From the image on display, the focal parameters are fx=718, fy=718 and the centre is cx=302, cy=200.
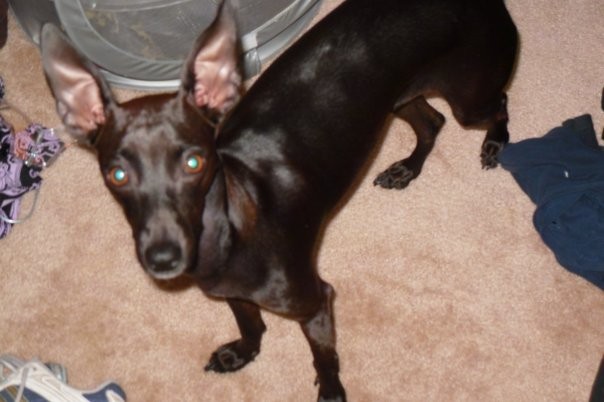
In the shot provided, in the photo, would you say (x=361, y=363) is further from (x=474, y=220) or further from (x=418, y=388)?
(x=474, y=220)

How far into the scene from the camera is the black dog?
2342 millimetres

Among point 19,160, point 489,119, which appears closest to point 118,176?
point 19,160

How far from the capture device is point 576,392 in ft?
11.3

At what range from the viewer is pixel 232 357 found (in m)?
3.45

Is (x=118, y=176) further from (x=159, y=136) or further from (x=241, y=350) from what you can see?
(x=241, y=350)

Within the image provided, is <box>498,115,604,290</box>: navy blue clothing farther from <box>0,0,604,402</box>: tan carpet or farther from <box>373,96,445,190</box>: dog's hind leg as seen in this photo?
<box>373,96,445,190</box>: dog's hind leg

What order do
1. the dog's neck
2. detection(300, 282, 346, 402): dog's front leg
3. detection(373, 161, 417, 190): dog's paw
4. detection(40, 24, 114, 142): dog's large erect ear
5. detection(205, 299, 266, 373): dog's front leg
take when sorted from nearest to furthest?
detection(40, 24, 114, 142): dog's large erect ear, the dog's neck, detection(300, 282, 346, 402): dog's front leg, detection(205, 299, 266, 373): dog's front leg, detection(373, 161, 417, 190): dog's paw

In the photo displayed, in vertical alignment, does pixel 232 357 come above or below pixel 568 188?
below

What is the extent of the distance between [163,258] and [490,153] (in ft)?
7.25

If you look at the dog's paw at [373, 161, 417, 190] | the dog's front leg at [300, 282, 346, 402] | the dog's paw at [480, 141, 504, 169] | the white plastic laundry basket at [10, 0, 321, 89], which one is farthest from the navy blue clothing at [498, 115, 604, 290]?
the white plastic laundry basket at [10, 0, 321, 89]

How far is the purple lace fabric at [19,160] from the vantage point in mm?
3867

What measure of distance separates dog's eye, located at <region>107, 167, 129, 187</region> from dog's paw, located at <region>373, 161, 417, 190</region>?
1.83 meters

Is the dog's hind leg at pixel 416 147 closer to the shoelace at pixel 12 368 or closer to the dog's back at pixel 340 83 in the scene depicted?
the dog's back at pixel 340 83

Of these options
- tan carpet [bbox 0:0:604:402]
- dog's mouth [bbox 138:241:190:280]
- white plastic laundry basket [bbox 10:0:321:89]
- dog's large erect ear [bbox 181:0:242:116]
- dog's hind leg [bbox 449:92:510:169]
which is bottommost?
tan carpet [bbox 0:0:604:402]
